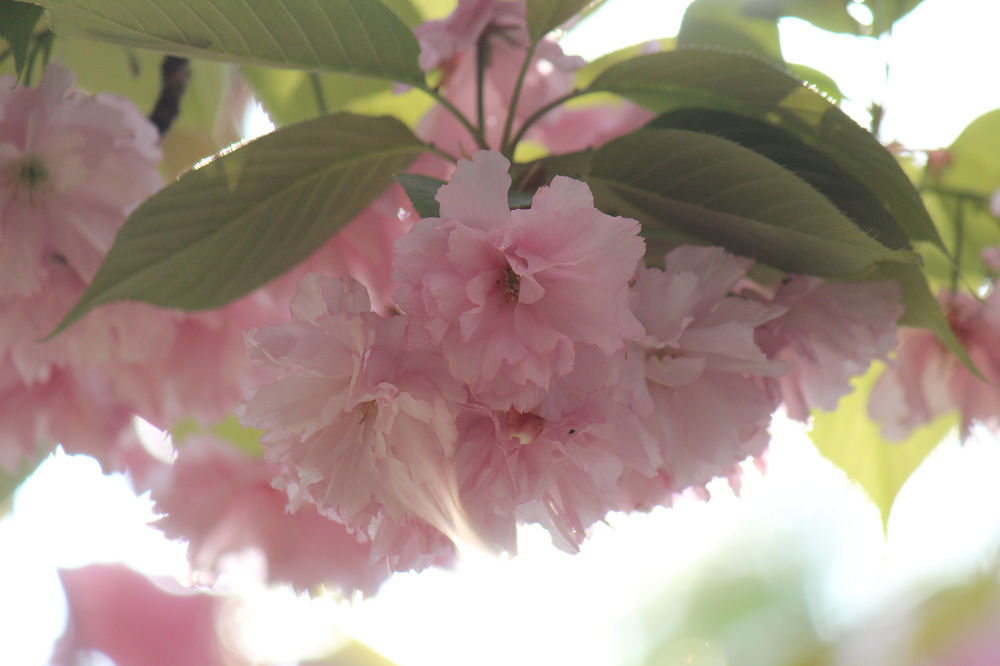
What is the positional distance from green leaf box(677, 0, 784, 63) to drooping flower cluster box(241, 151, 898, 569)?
0.83 feet

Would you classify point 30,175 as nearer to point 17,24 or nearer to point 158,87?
point 17,24

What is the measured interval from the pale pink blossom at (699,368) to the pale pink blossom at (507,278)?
5 centimetres

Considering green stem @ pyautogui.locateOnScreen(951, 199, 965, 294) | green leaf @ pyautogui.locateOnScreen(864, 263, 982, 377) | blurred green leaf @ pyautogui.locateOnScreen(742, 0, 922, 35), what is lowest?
green stem @ pyautogui.locateOnScreen(951, 199, 965, 294)

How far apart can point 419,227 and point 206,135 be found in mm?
427

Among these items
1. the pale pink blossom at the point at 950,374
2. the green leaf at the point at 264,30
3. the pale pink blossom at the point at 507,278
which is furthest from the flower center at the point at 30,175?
the pale pink blossom at the point at 950,374

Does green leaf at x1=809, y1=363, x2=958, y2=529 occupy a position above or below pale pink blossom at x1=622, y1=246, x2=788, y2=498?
below

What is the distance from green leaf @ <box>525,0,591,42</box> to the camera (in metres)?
0.37

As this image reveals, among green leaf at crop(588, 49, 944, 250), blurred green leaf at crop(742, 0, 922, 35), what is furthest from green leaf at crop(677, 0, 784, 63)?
green leaf at crop(588, 49, 944, 250)

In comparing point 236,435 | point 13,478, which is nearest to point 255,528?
point 236,435

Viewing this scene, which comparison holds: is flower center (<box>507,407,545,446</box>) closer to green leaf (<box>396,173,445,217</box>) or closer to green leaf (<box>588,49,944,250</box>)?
green leaf (<box>396,173,445,217</box>)

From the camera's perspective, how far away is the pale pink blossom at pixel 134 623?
635mm

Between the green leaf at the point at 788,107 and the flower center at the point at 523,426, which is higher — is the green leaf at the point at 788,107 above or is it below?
above

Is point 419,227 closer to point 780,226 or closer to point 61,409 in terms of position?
point 780,226

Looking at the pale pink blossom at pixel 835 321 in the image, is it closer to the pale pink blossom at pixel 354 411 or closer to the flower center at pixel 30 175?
the pale pink blossom at pixel 354 411
